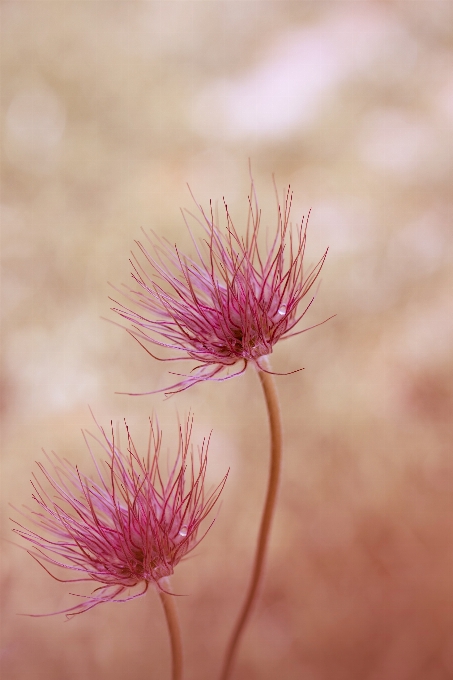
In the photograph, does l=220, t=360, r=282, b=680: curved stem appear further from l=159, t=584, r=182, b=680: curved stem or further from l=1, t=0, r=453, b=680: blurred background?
l=1, t=0, r=453, b=680: blurred background

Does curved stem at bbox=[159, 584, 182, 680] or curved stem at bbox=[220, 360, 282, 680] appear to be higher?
curved stem at bbox=[220, 360, 282, 680]

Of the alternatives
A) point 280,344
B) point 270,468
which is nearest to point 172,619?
point 270,468

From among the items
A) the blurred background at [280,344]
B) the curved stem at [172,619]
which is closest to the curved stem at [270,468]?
the curved stem at [172,619]

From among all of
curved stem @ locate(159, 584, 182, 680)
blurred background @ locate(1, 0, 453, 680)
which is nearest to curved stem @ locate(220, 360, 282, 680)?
curved stem @ locate(159, 584, 182, 680)

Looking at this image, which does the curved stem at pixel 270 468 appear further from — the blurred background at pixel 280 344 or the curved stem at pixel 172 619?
the blurred background at pixel 280 344

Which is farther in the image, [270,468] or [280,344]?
[280,344]

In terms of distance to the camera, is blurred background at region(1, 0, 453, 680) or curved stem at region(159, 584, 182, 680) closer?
curved stem at region(159, 584, 182, 680)

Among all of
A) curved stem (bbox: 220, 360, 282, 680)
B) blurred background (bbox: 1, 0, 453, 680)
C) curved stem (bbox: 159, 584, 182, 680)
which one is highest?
blurred background (bbox: 1, 0, 453, 680)

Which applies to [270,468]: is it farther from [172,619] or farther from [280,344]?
[280,344]
